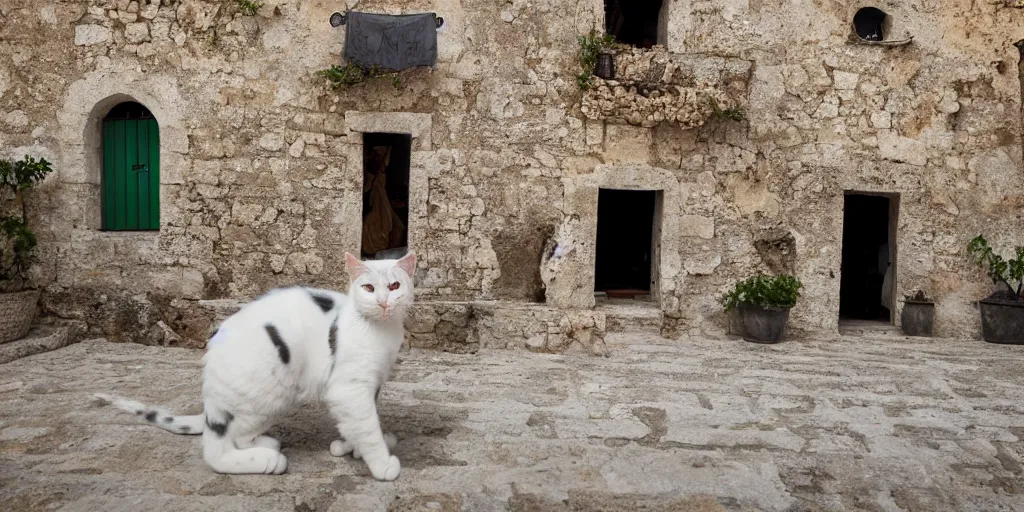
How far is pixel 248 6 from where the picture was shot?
586cm

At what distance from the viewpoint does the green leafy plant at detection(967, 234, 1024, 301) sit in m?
6.19

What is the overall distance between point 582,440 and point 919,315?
4.71m

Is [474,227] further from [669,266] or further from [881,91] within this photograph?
[881,91]

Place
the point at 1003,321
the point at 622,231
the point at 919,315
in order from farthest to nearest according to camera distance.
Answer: the point at 622,231, the point at 919,315, the point at 1003,321

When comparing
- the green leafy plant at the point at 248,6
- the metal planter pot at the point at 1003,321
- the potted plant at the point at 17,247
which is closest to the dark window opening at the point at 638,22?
the green leafy plant at the point at 248,6

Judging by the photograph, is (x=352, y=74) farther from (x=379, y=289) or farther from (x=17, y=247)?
(x=379, y=289)

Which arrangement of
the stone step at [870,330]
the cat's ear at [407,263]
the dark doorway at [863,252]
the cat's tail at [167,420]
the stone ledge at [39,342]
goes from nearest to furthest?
the cat's ear at [407,263], the cat's tail at [167,420], the stone ledge at [39,342], the stone step at [870,330], the dark doorway at [863,252]

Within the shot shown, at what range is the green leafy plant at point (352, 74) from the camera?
5.82 metres

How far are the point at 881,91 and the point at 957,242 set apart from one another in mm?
1681

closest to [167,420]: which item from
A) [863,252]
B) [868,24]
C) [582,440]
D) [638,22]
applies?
[582,440]

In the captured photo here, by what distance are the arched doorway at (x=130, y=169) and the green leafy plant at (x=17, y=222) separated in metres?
0.54

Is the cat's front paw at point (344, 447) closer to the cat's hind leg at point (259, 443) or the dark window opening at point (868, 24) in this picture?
the cat's hind leg at point (259, 443)

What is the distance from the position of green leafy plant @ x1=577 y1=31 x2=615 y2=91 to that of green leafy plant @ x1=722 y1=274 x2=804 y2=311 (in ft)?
7.93

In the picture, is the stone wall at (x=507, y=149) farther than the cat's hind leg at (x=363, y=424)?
Yes
